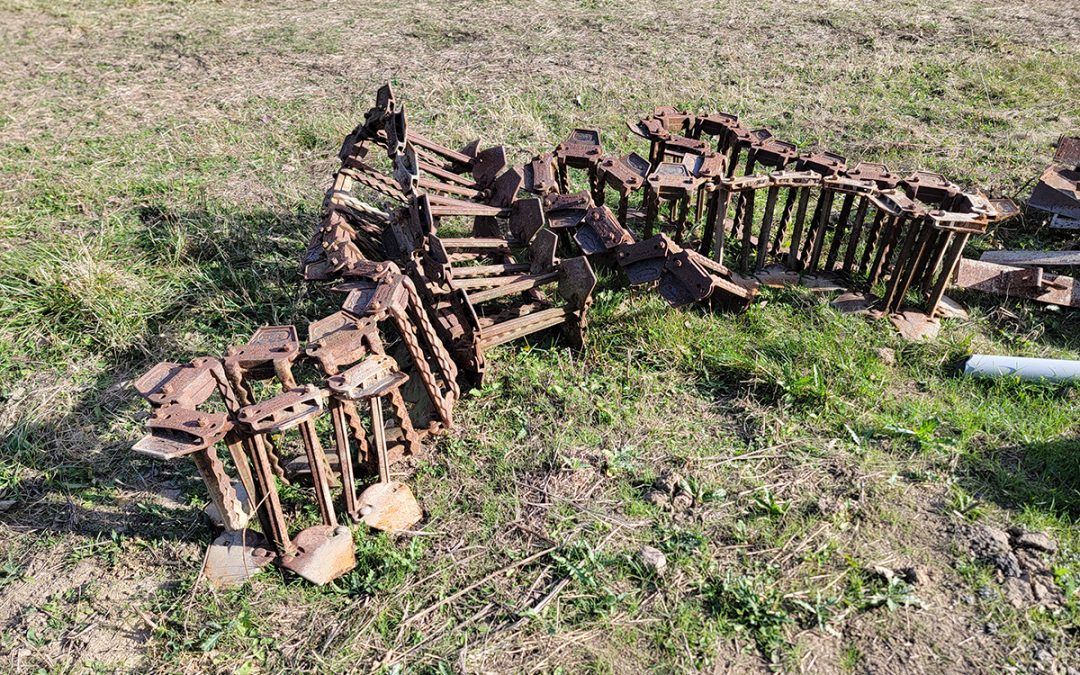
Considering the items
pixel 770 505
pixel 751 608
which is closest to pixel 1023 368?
pixel 770 505

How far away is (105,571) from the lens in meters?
4.20

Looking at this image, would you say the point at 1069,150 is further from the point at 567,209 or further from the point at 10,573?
the point at 10,573

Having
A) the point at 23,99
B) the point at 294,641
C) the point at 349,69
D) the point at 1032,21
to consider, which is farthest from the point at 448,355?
the point at 1032,21

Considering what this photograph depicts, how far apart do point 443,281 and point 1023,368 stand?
441 centimetres

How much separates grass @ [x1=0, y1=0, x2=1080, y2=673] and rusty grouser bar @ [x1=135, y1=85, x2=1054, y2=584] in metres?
0.34

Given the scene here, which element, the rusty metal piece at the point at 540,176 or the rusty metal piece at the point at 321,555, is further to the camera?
the rusty metal piece at the point at 540,176

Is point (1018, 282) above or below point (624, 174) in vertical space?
below

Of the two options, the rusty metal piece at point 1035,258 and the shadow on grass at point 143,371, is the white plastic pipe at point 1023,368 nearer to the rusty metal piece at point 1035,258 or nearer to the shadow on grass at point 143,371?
the rusty metal piece at point 1035,258

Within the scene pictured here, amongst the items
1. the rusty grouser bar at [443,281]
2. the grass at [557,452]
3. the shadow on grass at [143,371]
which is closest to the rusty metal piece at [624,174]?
the rusty grouser bar at [443,281]

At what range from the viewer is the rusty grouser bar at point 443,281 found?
3.87m

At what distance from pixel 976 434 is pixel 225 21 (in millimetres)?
13534

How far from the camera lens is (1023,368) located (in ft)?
17.6

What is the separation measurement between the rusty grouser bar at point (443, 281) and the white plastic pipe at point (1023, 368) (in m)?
0.58

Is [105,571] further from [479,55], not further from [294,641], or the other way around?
[479,55]
